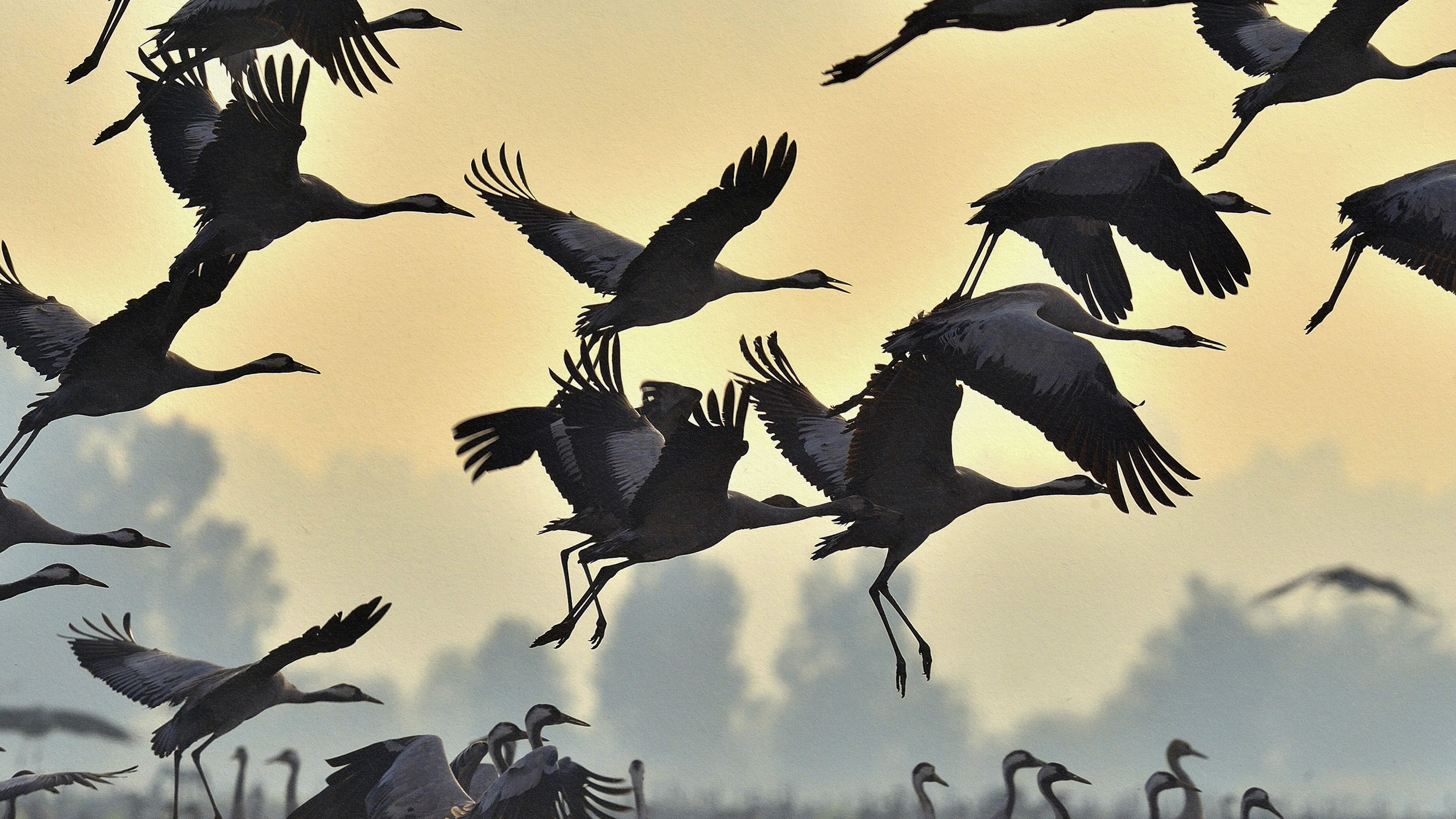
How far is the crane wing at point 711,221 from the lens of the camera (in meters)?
7.09

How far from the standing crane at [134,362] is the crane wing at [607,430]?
5.12 ft

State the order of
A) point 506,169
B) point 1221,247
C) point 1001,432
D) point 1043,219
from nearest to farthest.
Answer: point 1221,247 → point 1043,219 → point 506,169 → point 1001,432

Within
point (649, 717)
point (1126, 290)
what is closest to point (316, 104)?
point (649, 717)

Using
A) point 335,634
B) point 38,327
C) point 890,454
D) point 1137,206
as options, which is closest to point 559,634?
point 335,634

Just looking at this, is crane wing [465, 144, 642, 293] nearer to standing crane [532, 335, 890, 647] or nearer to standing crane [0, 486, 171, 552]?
standing crane [532, 335, 890, 647]

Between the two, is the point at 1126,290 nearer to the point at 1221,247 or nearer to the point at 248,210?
the point at 1221,247

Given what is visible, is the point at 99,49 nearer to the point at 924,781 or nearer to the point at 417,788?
the point at 417,788

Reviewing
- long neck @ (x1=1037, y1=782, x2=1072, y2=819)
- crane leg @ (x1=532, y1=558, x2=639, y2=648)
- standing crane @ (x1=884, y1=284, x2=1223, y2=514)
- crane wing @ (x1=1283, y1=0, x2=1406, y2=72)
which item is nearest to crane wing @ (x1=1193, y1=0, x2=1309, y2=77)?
crane wing @ (x1=1283, y1=0, x2=1406, y2=72)

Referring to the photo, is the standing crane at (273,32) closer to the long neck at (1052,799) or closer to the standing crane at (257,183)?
the standing crane at (257,183)

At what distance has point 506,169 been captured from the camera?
9.02 meters

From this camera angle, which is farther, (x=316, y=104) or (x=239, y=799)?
(x=239, y=799)

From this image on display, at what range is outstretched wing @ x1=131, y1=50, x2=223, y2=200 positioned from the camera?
8664 mm

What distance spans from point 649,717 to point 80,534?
12.9ft

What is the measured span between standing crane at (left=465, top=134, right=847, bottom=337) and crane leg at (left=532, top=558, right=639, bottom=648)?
1133 mm
